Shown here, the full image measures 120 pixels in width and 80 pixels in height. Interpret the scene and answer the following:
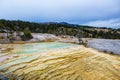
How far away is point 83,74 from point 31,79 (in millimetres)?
4042

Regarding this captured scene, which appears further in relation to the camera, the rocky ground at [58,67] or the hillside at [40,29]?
the hillside at [40,29]

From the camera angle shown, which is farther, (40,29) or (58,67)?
(40,29)

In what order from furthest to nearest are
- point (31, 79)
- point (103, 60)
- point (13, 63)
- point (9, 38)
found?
point (9, 38)
point (103, 60)
point (13, 63)
point (31, 79)

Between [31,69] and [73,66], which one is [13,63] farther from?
[73,66]

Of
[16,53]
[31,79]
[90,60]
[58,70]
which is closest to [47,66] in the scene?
[58,70]

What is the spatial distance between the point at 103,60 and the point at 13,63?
27.2ft

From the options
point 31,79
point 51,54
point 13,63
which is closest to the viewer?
point 31,79

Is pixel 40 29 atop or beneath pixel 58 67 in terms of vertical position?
atop

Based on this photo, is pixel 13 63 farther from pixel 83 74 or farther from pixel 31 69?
pixel 83 74

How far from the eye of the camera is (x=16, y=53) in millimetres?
24375

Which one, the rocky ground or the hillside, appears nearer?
the rocky ground

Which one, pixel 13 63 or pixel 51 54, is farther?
pixel 51 54

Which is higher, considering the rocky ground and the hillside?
the hillside

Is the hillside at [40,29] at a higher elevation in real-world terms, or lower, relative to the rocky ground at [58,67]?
higher
